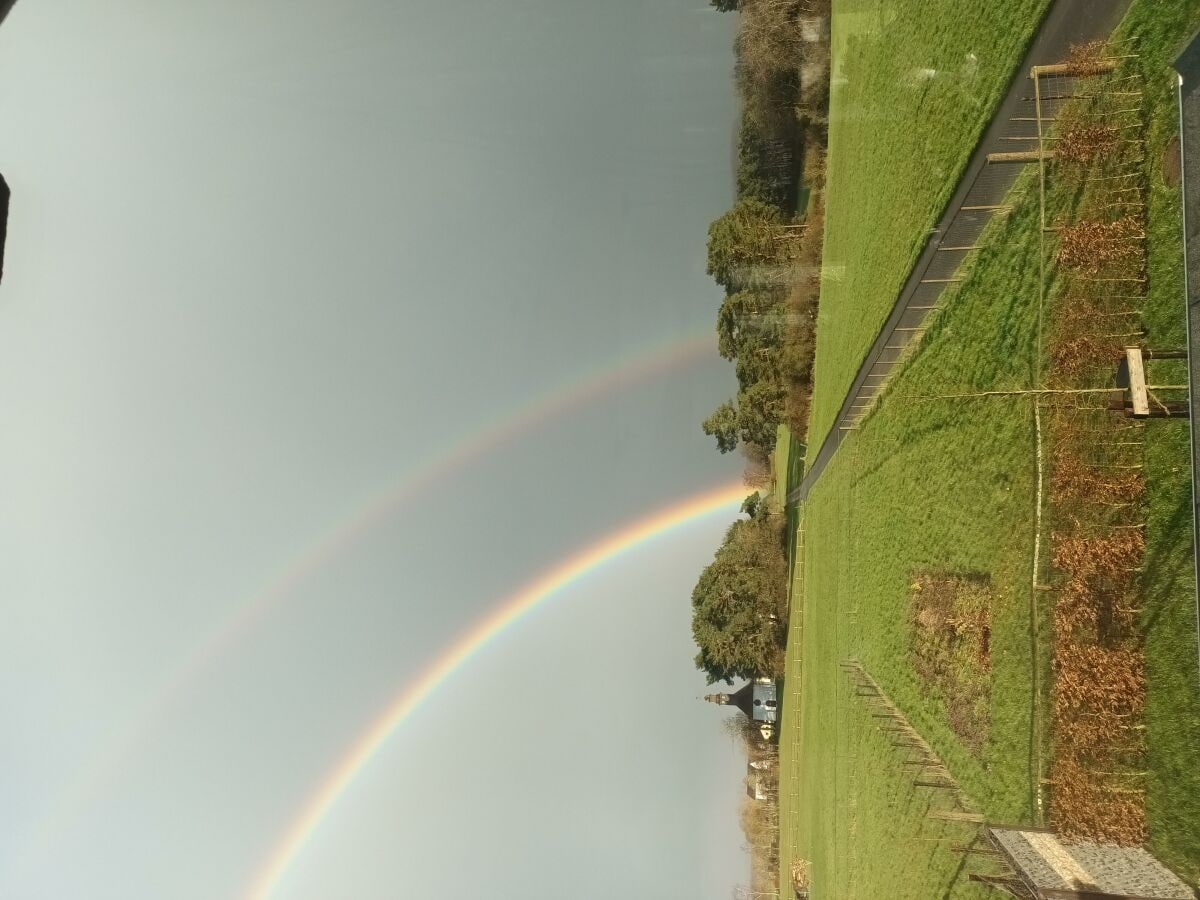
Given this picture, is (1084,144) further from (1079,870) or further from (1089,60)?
(1079,870)

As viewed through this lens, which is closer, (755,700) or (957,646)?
(957,646)

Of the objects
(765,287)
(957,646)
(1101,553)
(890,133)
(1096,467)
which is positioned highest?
(765,287)

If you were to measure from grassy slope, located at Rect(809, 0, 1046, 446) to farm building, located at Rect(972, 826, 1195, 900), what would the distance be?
38.0 ft

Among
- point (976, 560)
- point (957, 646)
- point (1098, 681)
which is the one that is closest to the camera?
point (1098, 681)

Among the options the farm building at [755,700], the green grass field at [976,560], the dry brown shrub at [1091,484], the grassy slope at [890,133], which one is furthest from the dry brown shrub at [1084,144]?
the farm building at [755,700]

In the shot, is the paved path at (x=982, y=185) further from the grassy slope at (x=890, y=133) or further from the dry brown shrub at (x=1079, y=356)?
the dry brown shrub at (x=1079, y=356)

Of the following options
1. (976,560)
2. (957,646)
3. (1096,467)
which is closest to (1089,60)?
(1096,467)

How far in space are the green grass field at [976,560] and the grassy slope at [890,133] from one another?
2.01 feet

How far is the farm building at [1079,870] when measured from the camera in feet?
24.5

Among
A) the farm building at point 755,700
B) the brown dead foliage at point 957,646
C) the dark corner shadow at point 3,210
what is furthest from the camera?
the farm building at point 755,700

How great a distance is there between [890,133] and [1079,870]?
1715 centimetres

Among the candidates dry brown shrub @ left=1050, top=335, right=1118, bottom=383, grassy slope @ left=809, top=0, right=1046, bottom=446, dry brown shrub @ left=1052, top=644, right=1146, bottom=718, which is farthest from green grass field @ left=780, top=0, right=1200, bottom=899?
dry brown shrub @ left=1050, top=335, right=1118, bottom=383

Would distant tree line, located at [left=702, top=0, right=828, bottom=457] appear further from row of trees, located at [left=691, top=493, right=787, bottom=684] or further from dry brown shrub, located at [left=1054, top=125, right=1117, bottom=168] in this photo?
dry brown shrub, located at [left=1054, top=125, right=1117, bottom=168]

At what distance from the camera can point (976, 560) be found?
1227 cm
